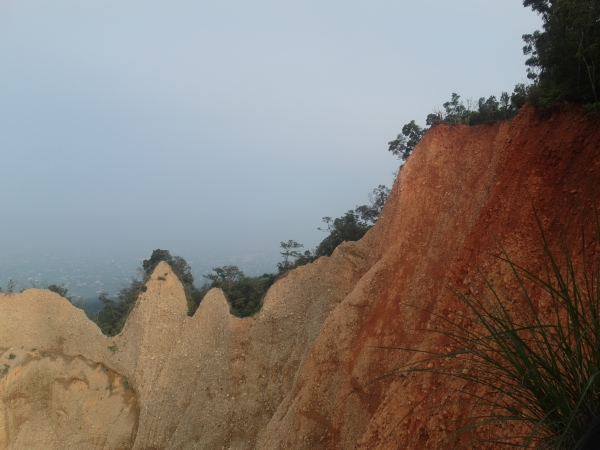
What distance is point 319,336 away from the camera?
14141 mm

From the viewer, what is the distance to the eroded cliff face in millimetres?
9523

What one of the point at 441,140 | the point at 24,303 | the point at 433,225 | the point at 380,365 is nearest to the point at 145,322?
the point at 24,303

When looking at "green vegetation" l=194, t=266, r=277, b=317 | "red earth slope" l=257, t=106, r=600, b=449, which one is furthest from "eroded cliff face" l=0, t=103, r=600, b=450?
"green vegetation" l=194, t=266, r=277, b=317

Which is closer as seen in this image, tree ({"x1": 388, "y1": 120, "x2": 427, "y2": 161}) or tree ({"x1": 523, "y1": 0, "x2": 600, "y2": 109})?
tree ({"x1": 523, "y1": 0, "x2": 600, "y2": 109})

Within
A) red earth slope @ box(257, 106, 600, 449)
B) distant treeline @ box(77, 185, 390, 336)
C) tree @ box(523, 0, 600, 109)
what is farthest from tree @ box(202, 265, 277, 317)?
tree @ box(523, 0, 600, 109)

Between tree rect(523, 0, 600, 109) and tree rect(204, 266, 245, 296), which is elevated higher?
tree rect(523, 0, 600, 109)

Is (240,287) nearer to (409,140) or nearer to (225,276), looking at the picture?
(225,276)

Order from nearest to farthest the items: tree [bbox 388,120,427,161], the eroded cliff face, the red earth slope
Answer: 1. the red earth slope
2. the eroded cliff face
3. tree [bbox 388,120,427,161]

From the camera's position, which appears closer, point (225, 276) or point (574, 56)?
point (574, 56)

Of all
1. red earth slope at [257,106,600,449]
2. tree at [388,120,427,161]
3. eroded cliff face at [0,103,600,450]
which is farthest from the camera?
tree at [388,120,427,161]

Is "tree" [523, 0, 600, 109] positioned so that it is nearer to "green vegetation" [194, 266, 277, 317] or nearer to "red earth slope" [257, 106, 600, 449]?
"red earth slope" [257, 106, 600, 449]

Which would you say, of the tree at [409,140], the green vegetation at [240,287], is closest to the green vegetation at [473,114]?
the tree at [409,140]

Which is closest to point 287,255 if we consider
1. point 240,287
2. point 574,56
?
point 240,287

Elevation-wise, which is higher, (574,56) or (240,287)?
(574,56)
